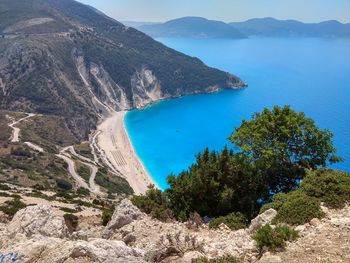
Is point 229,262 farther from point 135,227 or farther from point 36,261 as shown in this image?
point 135,227

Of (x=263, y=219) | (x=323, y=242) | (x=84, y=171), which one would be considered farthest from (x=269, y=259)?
(x=84, y=171)

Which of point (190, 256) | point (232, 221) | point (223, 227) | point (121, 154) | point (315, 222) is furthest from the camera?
point (121, 154)

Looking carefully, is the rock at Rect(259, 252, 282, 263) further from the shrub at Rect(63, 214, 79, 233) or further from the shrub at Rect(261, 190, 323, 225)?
the shrub at Rect(63, 214, 79, 233)

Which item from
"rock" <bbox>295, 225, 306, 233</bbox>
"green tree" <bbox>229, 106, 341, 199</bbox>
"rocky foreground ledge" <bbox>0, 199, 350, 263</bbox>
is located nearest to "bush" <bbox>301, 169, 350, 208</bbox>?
"rocky foreground ledge" <bbox>0, 199, 350, 263</bbox>

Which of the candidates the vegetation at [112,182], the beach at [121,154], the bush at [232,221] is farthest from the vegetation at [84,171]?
the bush at [232,221]

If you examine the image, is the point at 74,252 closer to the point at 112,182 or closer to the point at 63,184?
the point at 63,184
